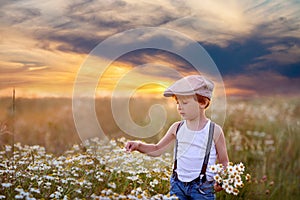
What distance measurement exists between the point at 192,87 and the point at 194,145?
40 cm

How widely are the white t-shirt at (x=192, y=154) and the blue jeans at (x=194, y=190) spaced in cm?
3

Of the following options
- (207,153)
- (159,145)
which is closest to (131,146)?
(159,145)

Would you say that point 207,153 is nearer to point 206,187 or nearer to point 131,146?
point 206,187

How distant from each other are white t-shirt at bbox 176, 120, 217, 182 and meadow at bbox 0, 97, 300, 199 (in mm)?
260

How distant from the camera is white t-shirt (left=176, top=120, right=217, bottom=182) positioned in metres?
3.30

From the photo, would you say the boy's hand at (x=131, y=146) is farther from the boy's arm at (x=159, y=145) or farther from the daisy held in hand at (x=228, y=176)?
the daisy held in hand at (x=228, y=176)

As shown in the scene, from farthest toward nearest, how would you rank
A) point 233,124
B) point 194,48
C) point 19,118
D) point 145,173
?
point 233,124, point 19,118, point 194,48, point 145,173

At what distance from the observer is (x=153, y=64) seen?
13.7ft

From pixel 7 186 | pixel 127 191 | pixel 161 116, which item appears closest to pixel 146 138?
pixel 161 116

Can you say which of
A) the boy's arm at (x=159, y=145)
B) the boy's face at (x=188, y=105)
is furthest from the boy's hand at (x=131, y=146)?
the boy's face at (x=188, y=105)

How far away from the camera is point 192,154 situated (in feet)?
10.9

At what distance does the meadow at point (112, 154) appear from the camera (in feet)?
11.1

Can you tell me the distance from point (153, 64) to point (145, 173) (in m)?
0.96

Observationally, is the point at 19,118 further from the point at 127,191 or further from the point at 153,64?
the point at 127,191
